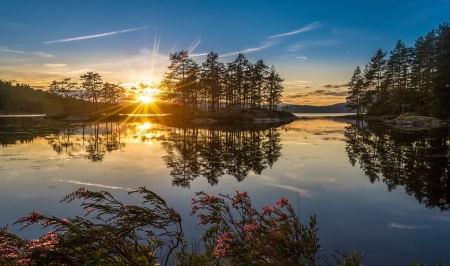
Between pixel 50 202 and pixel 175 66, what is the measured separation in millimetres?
64157

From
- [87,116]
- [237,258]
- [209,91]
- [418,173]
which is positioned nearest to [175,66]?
[209,91]

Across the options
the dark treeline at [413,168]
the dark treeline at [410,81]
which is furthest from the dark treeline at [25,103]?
the dark treeline at [413,168]

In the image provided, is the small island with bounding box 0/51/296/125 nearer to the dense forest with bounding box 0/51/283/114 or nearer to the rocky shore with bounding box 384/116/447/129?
the dense forest with bounding box 0/51/283/114

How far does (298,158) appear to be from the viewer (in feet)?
56.7

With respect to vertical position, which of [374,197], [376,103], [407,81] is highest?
[407,81]

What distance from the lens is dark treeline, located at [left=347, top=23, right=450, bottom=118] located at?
45188 millimetres

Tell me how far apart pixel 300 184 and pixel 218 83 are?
6666 cm

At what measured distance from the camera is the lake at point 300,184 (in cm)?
650

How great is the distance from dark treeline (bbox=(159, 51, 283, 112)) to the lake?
51536 mm

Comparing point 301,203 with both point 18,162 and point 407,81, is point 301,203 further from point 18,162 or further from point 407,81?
point 407,81

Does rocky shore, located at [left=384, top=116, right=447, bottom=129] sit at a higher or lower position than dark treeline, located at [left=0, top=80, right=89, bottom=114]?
lower

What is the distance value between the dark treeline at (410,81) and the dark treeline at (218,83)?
25267 mm

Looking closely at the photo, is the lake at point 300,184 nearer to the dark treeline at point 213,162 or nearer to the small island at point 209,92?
the dark treeline at point 213,162

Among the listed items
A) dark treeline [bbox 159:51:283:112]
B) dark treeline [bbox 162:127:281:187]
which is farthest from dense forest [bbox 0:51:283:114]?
dark treeline [bbox 162:127:281:187]
